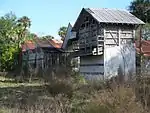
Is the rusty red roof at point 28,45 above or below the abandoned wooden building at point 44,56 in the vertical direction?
above

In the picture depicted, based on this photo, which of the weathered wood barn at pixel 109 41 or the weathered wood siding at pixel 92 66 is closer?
the weathered wood barn at pixel 109 41

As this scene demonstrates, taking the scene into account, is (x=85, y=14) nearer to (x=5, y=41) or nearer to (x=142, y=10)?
(x=142, y=10)

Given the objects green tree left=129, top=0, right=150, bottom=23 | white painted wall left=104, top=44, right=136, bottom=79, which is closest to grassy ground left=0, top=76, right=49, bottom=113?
white painted wall left=104, top=44, right=136, bottom=79

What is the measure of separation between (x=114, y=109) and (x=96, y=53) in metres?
21.4

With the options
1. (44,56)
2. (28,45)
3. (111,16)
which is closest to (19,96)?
(111,16)

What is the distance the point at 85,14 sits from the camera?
110 feet

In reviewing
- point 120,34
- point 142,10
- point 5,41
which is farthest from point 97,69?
point 5,41

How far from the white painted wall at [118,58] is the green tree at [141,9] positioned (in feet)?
73.9

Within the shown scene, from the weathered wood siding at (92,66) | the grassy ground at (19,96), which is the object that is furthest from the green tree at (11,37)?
the grassy ground at (19,96)

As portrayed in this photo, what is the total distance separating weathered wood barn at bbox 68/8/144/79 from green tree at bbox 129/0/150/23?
2097 cm

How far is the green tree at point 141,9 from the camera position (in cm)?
5259

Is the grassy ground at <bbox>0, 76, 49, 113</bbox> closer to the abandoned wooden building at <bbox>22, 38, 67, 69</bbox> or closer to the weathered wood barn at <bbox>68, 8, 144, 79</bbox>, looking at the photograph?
the weathered wood barn at <bbox>68, 8, 144, 79</bbox>

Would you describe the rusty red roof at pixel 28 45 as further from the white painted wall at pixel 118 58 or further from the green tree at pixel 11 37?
the white painted wall at pixel 118 58

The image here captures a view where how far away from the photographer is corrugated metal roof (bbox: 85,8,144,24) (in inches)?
1190
